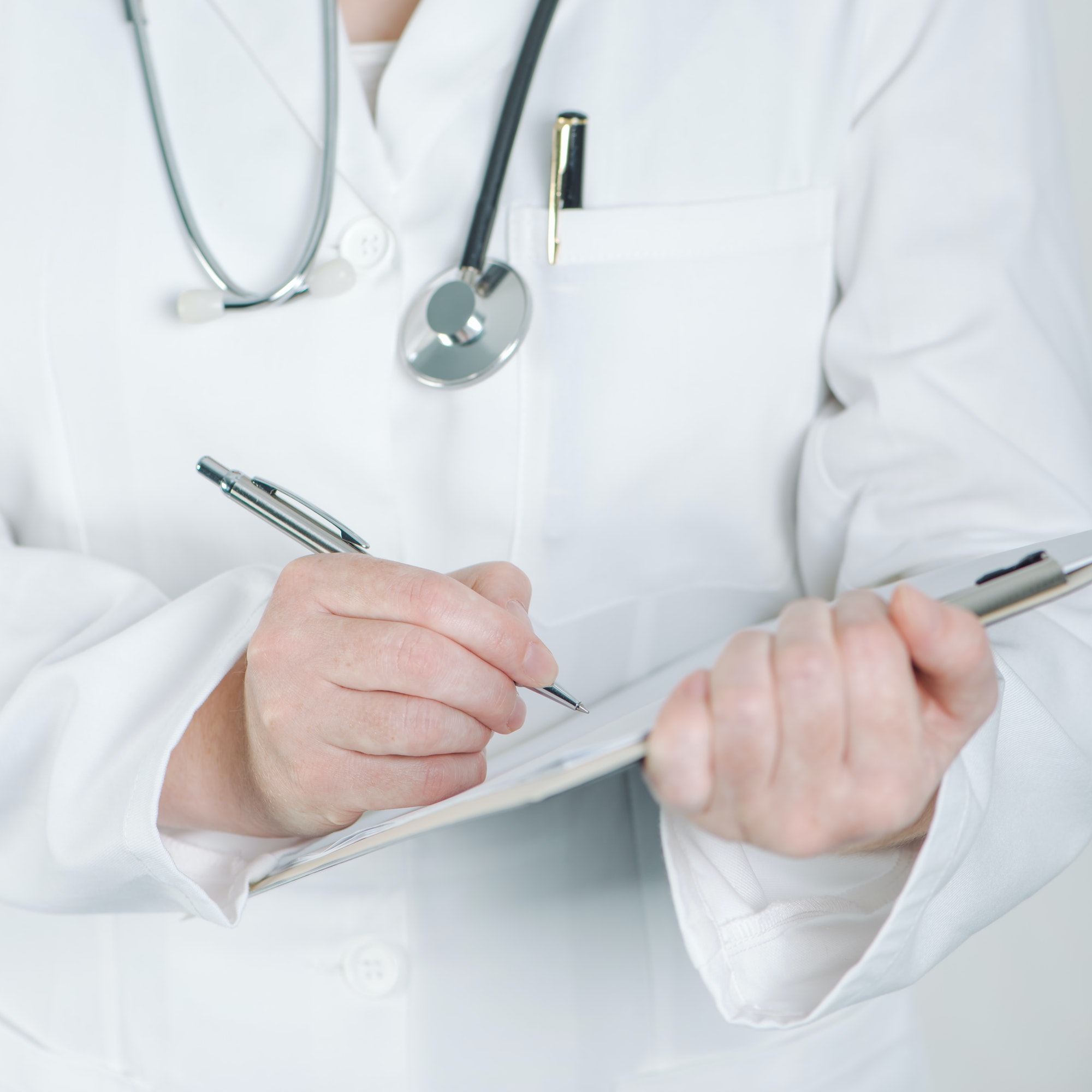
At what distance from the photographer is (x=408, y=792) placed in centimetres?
43

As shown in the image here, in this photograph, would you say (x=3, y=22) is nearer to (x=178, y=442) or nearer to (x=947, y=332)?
(x=178, y=442)

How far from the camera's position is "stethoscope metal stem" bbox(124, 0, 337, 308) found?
57 cm

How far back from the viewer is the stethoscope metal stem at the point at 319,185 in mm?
573

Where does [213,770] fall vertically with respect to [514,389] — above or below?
below

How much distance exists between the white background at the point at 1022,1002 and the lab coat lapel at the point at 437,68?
93 cm

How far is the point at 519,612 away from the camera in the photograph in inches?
17.6

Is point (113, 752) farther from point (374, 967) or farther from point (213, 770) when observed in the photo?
point (374, 967)

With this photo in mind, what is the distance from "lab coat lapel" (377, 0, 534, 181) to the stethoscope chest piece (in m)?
0.09

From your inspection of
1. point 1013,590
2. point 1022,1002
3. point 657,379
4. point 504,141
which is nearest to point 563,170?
point 504,141

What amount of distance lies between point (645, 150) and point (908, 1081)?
662mm

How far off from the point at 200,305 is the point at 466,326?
0.16 m

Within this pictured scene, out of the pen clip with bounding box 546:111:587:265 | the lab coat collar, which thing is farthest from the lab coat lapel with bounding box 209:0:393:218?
the pen clip with bounding box 546:111:587:265

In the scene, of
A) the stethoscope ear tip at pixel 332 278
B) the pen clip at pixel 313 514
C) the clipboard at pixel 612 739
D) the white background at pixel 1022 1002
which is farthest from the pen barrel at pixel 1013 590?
the white background at pixel 1022 1002

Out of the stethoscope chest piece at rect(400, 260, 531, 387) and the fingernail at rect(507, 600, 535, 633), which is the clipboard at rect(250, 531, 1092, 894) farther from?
the stethoscope chest piece at rect(400, 260, 531, 387)
